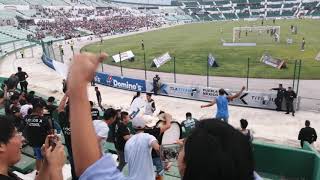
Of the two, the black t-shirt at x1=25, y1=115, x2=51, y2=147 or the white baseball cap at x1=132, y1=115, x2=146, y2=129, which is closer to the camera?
the white baseball cap at x1=132, y1=115, x2=146, y2=129

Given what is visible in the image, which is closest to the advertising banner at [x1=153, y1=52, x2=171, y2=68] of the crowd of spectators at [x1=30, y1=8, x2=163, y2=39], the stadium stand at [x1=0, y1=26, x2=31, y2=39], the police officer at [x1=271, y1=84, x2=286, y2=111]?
the police officer at [x1=271, y1=84, x2=286, y2=111]

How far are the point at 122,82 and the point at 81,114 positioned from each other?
2364cm

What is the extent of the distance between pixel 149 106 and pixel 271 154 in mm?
5650

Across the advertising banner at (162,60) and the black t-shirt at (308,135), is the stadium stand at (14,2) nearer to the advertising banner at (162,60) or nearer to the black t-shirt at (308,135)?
the advertising banner at (162,60)

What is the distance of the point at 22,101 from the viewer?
11.1 meters

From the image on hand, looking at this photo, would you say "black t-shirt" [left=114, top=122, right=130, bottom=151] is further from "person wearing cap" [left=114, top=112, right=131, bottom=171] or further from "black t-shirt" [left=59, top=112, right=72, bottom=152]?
"black t-shirt" [left=59, top=112, right=72, bottom=152]

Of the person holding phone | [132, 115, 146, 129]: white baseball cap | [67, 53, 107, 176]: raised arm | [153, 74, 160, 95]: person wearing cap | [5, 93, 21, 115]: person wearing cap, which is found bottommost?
[153, 74, 160, 95]: person wearing cap

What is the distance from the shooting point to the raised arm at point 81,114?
1460mm

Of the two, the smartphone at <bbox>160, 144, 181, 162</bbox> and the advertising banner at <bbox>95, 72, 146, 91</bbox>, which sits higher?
the smartphone at <bbox>160, 144, 181, 162</bbox>

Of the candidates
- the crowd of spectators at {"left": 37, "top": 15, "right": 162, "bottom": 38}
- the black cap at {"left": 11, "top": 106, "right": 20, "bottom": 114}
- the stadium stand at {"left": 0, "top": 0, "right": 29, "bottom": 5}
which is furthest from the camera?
the stadium stand at {"left": 0, "top": 0, "right": 29, "bottom": 5}

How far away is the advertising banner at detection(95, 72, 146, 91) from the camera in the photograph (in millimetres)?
23859

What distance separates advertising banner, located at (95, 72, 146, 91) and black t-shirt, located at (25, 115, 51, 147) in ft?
53.4

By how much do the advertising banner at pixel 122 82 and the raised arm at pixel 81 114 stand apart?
72.4ft

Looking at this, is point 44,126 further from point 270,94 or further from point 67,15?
point 67,15
